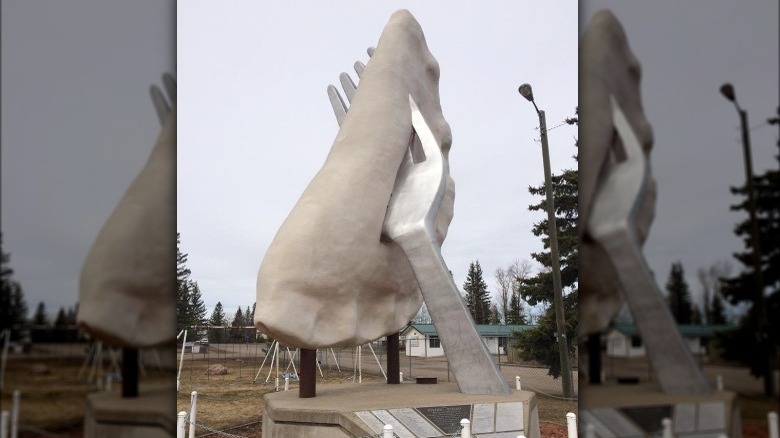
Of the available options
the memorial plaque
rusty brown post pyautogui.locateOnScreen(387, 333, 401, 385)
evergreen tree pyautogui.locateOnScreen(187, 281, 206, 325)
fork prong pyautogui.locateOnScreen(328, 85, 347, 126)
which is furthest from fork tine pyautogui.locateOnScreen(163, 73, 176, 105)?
evergreen tree pyautogui.locateOnScreen(187, 281, 206, 325)

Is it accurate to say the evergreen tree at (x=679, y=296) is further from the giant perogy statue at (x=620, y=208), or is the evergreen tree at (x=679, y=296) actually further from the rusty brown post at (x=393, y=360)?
the rusty brown post at (x=393, y=360)

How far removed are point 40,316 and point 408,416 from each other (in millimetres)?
7164

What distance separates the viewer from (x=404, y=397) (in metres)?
9.19

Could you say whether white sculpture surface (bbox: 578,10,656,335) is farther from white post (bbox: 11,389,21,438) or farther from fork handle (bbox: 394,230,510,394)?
fork handle (bbox: 394,230,510,394)

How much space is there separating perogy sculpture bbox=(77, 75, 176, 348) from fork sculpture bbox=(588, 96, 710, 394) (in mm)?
852

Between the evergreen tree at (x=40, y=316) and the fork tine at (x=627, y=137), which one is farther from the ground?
the fork tine at (x=627, y=137)

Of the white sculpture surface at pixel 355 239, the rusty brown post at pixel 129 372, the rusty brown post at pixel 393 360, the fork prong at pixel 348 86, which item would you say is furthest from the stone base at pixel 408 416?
the fork prong at pixel 348 86

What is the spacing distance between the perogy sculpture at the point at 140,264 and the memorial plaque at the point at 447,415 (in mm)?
6886

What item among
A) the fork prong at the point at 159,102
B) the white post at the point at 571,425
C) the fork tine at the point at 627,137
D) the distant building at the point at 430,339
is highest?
the fork prong at the point at 159,102

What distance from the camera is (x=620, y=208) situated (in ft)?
3.39

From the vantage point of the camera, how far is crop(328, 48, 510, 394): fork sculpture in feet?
30.2

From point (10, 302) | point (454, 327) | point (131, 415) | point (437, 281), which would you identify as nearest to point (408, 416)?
point (454, 327)

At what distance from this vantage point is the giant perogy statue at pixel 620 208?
1.01 meters

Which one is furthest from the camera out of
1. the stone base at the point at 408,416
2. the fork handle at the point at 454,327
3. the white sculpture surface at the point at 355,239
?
the fork handle at the point at 454,327
